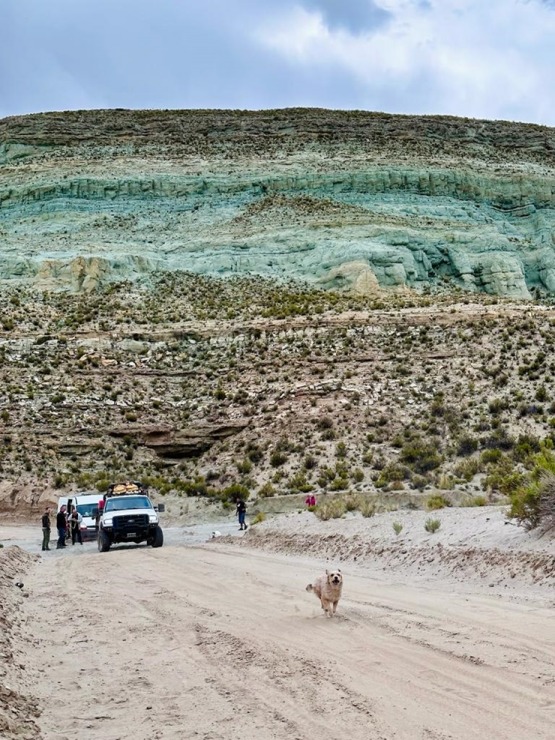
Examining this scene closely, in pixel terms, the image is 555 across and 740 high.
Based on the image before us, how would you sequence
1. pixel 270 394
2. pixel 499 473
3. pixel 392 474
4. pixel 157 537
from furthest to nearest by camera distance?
pixel 270 394 → pixel 392 474 → pixel 499 473 → pixel 157 537

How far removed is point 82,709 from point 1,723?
1.09m

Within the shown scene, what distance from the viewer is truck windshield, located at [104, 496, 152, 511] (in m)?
25.5

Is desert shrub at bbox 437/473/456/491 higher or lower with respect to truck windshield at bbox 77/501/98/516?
higher

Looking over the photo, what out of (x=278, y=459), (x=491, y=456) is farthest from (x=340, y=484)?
(x=491, y=456)

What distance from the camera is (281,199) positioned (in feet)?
235

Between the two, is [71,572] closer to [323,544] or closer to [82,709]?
[323,544]

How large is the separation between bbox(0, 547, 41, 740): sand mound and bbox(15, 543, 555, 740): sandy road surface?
0.15 m

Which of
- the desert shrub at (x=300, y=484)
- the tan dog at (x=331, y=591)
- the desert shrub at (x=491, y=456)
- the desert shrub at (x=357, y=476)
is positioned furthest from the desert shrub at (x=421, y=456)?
the tan dog at (x=331, y=591)

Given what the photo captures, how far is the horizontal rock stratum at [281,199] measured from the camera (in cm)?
6109

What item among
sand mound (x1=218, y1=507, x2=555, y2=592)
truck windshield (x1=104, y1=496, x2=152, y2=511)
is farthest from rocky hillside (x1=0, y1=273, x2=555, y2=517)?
truck windshield (x1=104, y1=496, x2=152, y2=511)

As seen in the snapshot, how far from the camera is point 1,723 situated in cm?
634

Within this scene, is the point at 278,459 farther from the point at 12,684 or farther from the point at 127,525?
the point at 12,684

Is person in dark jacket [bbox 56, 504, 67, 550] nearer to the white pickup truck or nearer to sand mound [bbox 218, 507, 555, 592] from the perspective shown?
the white pickup truck

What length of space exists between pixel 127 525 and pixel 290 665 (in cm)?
1722
